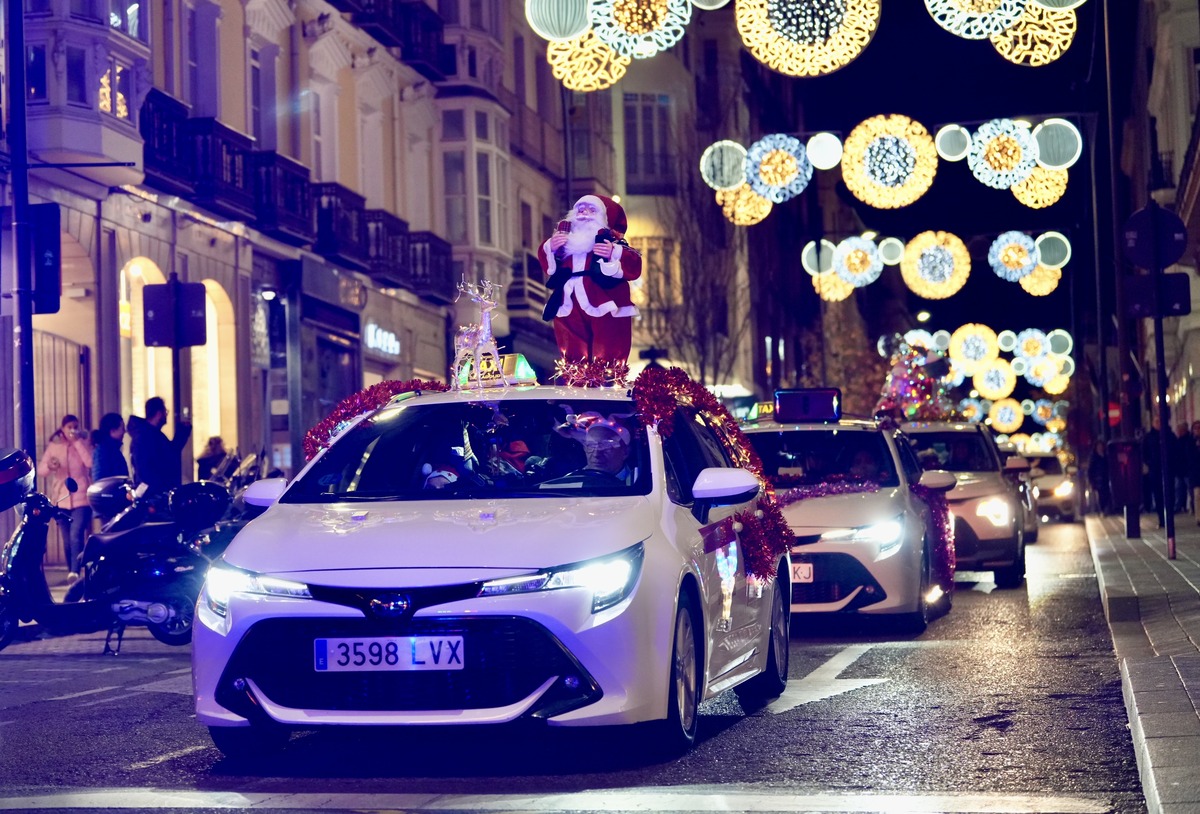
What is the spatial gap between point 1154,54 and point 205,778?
46.4m

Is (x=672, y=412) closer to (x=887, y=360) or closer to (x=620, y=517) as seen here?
(x=620, y=517)

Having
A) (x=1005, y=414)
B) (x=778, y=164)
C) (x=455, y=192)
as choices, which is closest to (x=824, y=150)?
(x=778, y=164)

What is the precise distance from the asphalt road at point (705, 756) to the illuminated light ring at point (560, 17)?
941 cm

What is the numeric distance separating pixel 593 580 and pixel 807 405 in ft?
28.2

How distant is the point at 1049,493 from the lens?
Answer: 3903 centimetres

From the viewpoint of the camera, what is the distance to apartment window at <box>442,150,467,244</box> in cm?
4188

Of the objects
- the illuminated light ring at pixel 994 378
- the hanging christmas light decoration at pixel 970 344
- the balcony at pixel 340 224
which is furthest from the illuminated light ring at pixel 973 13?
the illuminated light ring at pixel 994 378

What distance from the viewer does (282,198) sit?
29875 mm

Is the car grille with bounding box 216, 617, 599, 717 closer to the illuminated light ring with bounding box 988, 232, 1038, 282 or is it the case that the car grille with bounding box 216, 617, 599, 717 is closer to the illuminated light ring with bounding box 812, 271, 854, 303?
the illuminated light ring with bounding box 988, 232, 1038, 282

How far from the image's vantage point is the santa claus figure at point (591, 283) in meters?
12.1

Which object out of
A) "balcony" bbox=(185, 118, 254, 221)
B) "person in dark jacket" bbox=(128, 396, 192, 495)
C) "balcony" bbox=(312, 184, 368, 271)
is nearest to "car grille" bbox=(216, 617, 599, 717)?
"person in dark jacket" bbox=(128, 396, 192, 495)

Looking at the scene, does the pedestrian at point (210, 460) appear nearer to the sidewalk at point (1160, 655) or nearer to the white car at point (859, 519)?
the white car at point (859, 519)

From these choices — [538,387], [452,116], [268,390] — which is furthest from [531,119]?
[538,387]

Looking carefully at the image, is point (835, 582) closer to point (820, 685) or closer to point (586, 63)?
point (820, 685)
